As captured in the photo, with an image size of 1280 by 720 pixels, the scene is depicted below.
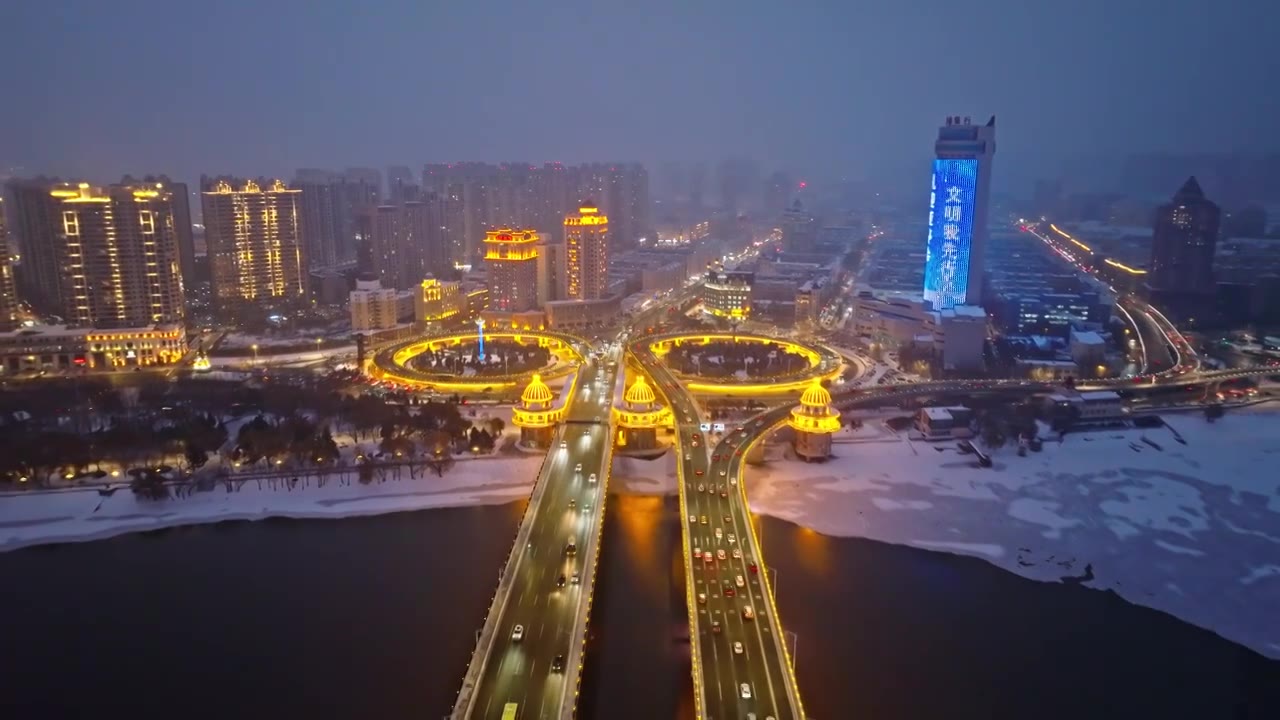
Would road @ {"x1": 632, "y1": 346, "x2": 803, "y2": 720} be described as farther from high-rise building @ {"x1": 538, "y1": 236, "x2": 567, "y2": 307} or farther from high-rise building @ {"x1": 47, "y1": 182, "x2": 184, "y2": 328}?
high-rise building @ {"x1": 47, "y1": 182, "x2": 184, "y2": 328}

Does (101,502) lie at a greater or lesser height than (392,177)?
lesser

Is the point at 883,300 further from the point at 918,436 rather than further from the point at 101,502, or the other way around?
the point at 101,502

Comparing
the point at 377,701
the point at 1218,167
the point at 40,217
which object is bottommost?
the point at 377,701

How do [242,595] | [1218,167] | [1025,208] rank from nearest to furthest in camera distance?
[242,595] → [1218,167] → [1025,208]

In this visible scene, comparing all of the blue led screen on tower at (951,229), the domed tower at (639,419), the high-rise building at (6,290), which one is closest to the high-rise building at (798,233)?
the blue led screen on tower at (951,229)

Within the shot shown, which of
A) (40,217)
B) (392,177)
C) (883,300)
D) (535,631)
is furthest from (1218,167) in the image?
(392,177)

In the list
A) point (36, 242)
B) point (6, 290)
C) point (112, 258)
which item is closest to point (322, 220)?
point (36, 242)

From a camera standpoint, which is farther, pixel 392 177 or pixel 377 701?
pixel 392 177
